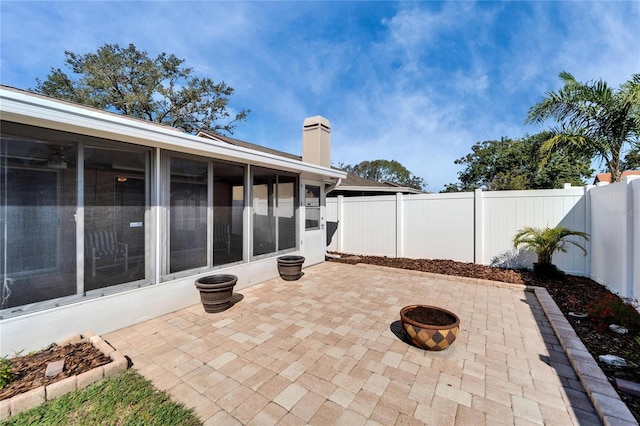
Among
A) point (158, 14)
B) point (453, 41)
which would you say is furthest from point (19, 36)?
point (453, 41)

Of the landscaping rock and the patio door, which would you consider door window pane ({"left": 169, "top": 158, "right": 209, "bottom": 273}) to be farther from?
the landscaping rock

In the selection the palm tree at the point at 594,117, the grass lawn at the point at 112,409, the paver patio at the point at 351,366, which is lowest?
the paver patio at the point at 351,366

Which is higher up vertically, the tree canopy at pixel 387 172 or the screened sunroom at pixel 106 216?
the tree canopy at pixel 387 172

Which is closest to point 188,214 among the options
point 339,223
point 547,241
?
point 339,223

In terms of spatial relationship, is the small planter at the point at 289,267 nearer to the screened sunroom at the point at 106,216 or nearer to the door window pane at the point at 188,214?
the screened sunroom at the point at 106,216

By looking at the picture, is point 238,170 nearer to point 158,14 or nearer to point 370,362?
point 370,362

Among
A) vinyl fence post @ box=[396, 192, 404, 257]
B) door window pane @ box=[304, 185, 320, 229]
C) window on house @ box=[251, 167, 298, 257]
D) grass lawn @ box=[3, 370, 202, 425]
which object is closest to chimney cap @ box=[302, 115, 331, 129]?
door window pane @ box=[304, 185, 320, 229]

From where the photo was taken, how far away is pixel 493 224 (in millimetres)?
6738

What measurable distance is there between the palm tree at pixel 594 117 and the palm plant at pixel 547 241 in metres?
1.71

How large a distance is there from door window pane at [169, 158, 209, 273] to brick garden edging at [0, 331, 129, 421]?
1.61 m

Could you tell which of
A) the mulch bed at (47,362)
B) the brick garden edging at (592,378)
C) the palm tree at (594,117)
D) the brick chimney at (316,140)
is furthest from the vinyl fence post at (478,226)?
the mulch bed at (47,362)

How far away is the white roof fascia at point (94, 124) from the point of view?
247 centimetres

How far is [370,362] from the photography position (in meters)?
2.80

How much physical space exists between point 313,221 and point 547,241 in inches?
212
